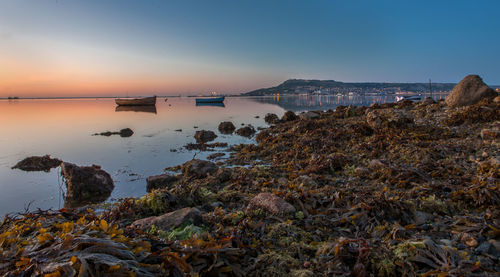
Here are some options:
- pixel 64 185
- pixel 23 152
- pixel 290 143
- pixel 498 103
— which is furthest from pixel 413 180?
pixel 23 152

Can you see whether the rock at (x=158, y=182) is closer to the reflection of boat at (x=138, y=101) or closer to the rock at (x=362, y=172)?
the rock at (x=362, y=172)

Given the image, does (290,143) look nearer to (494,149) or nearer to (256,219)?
(494,149)

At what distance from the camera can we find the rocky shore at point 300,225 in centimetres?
180

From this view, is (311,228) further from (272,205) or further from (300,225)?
(272,205)

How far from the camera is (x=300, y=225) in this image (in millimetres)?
3229

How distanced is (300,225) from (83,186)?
5.50 metres

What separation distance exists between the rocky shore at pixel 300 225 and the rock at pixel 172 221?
0.01 m

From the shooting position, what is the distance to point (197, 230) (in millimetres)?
2779

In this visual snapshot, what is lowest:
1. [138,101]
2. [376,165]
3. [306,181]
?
[306,181]

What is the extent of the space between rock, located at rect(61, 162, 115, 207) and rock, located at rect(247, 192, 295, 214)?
167 inches

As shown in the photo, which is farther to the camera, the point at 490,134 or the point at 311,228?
the point at 490,134

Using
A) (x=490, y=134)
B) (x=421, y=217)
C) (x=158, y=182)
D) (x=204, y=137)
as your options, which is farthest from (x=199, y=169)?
(x=490, y=134)

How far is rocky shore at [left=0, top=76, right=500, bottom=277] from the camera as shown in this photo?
1.80m

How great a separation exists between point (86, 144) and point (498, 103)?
1839 centimetres
